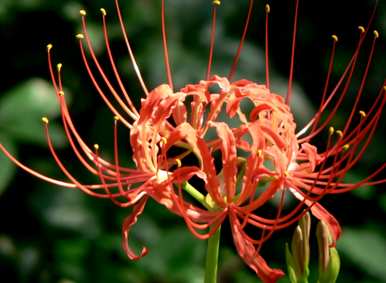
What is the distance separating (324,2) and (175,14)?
0.52m

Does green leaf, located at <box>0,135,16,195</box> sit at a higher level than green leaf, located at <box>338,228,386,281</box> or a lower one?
higher

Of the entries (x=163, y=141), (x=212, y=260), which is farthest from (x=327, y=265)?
(x=163, y=141)

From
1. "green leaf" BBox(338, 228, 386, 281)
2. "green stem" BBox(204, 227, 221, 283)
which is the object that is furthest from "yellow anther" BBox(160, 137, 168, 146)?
"green leaf" BBox(338, 228, 386, 281)

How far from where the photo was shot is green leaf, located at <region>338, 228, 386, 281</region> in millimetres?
2691

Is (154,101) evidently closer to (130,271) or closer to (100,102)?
(130,271)

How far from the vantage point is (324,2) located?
313 centimetres

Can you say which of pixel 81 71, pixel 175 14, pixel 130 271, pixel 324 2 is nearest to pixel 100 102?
pixel 81 71

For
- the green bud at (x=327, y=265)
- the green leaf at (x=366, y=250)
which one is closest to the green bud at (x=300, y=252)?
the green bud at (x=327, y=265)

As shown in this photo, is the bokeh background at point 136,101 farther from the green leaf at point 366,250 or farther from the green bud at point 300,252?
the green bud at point 300,252

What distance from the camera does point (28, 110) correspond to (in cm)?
268

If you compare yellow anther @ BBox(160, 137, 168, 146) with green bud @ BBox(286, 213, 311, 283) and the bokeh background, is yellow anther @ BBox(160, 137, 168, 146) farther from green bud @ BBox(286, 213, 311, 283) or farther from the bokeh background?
the bokeh background

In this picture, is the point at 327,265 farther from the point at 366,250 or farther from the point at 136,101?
the point at 136,101

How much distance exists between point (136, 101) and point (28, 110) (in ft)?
1.10

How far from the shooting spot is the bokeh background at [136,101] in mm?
2676
